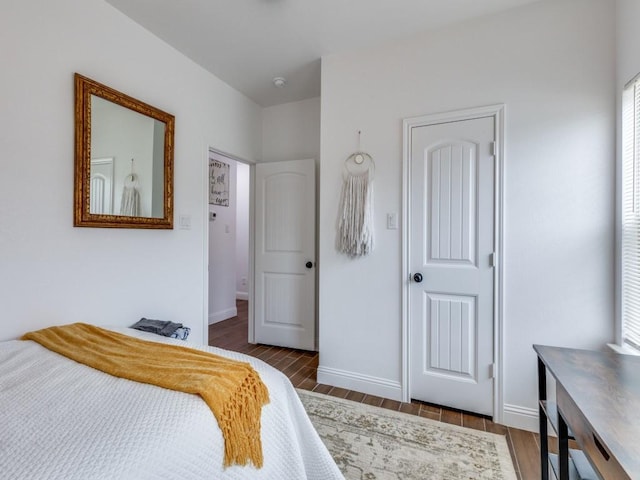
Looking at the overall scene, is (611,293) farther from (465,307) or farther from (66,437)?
(66,437)

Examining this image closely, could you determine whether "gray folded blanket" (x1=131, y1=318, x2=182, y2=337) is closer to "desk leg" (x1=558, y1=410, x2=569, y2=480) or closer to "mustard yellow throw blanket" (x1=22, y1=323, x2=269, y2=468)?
"mustard yellow throw blanket" (x1=22, y1=323, x2=269, y2=468)

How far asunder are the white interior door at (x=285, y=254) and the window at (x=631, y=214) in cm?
225

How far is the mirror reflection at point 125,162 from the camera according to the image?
1.82m

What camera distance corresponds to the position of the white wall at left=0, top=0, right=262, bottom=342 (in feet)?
4.84

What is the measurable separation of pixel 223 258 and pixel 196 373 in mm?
3502

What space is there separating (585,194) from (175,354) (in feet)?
7.68

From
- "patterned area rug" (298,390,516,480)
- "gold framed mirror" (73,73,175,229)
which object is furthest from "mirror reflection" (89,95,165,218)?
"patterned area rug" (298,390,516,480)

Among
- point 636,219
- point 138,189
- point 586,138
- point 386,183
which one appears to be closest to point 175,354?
point 138,189

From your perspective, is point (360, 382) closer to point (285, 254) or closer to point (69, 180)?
point (285, 254)

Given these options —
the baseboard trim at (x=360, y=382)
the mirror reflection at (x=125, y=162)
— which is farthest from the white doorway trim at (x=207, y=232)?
the baseboard trim at (x=360, y=382)

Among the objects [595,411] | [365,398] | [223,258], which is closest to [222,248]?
[223,258]

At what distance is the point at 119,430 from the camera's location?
2.56 ft

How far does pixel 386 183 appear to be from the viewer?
2.26 meters

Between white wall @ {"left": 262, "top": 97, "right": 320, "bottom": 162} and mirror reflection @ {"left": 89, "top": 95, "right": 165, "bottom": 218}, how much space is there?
4.48 feet
